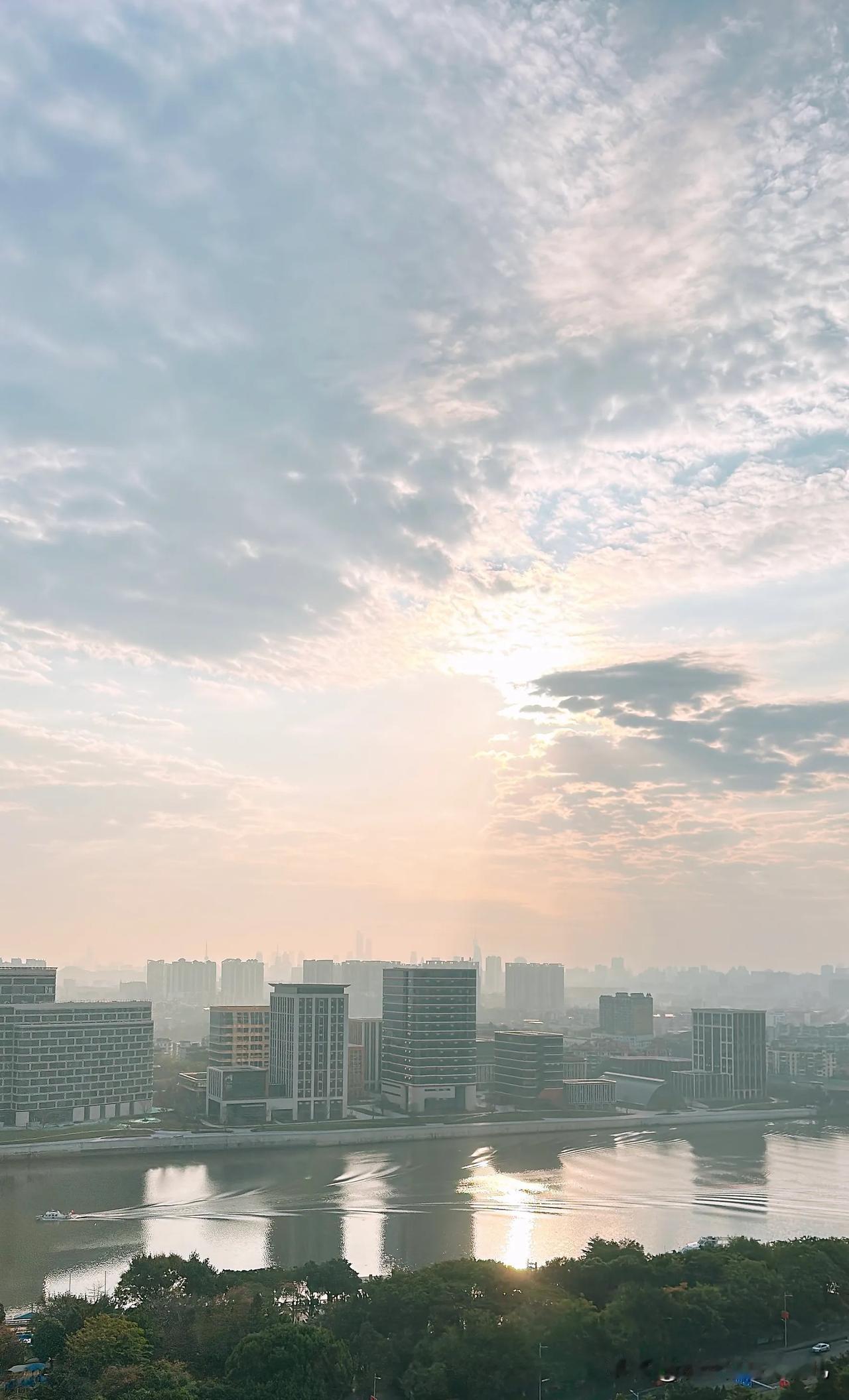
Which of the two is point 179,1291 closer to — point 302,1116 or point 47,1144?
point 47,1144

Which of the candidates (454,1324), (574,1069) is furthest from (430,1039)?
(454,1324)

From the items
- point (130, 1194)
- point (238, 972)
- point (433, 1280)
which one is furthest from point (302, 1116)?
point (238, 972)

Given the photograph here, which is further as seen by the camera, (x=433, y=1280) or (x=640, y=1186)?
(x=640, y=1186)

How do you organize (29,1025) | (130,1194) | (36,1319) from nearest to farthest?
(36,1319) < (130,1194) < (29,1025)

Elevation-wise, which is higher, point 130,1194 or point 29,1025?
point 29,1025

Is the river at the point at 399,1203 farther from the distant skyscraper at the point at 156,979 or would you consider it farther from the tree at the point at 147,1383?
the distant skyscraper at the point at 156,979

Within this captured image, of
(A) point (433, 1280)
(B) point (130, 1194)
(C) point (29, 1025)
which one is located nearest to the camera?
(A) point (433, 1280)
